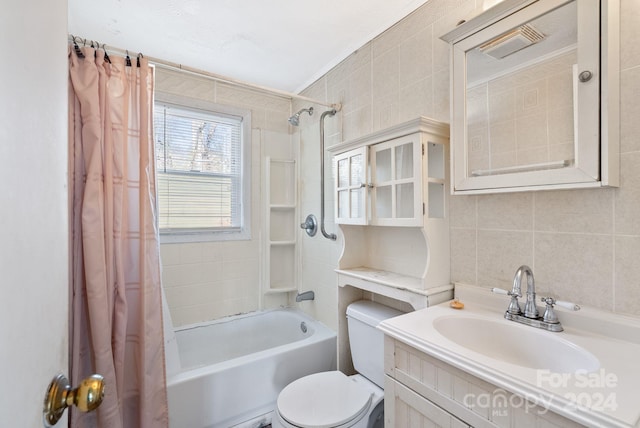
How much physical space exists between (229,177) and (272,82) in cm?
88

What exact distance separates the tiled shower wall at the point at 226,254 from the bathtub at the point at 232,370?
6.5 inches

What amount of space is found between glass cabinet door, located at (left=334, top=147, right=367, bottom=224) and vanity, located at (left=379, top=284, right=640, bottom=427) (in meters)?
0.64

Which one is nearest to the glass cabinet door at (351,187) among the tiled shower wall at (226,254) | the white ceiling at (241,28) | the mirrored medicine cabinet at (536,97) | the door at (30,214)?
the mirrored medicine cabinet at (536,97)

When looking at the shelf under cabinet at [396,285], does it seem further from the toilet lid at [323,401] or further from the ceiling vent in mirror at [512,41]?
the ceiling vent in mirror at [512,41]

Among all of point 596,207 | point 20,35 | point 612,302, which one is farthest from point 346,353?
point 20,35

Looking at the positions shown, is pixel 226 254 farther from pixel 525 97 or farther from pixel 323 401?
pixel 525 97

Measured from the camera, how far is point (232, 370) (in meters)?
1.64

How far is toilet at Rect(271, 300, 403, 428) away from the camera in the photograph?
1.21 meters

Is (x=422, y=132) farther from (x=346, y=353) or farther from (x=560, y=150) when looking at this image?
(x=346, y=353)

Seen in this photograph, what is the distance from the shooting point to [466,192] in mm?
1187

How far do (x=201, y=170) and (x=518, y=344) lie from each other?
228 cm

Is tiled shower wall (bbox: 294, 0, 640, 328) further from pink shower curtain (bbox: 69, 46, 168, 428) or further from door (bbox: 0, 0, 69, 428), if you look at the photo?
door (bbox: 0, 0, 69, 428)

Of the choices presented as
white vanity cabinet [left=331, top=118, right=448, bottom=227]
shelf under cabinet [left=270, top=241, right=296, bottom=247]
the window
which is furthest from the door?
shelf under cabinet [left=270, top=241, right=296, bottom=247]

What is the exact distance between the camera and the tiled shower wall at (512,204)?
88 cm
